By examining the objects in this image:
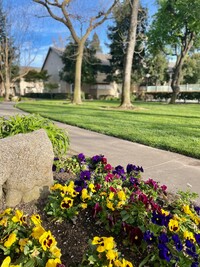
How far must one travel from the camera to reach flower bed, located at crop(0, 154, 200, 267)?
170cm

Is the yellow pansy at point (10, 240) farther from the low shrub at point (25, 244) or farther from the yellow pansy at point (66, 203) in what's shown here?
the yellow pansy at point (66, 203)

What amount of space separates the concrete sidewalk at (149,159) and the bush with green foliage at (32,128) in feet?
3.88

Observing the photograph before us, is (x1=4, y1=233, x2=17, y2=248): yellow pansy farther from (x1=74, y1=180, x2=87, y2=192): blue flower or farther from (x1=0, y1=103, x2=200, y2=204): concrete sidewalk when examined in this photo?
(x1=0, y1=103, x2=200, y2=204): concrete sidewalk

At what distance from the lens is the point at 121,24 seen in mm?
33406

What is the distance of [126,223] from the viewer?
210cm

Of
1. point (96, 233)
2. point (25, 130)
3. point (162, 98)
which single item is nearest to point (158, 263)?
point (96, 233)

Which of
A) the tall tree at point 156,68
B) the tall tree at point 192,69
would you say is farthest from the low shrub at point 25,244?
the tall tree at point 192,69

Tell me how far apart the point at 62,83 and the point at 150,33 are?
22899mm

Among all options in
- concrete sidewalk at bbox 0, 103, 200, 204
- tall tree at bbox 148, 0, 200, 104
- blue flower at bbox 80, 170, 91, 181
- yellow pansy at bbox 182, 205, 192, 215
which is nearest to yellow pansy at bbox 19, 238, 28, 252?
blue flower at bbox 80, 170, 91, 181

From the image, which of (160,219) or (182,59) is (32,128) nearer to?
(160,219)

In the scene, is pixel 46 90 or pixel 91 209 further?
pixel 46 90

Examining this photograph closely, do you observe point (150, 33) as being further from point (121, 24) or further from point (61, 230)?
point (61, 230)

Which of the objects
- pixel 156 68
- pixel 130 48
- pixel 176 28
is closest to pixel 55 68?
pixel 156 68

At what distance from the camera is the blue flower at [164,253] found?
1627 mm
